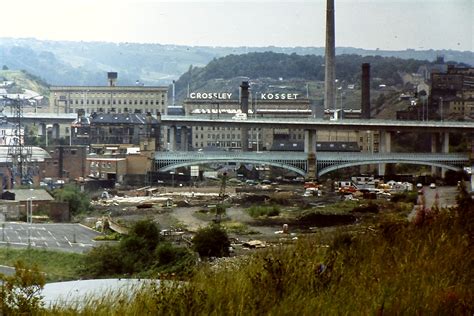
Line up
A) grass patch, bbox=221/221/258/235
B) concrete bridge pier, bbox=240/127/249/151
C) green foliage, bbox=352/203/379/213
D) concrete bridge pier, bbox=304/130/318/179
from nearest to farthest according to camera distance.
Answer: grass patch, bbox=221/221/258/235 < green foliage, bbox=352/203/379/213 < concrete bridge pier, bbox=304/130/318/179 < concrete bridge pier, bbox=240/127/249/151

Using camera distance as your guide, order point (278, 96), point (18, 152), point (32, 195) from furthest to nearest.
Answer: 1. point (278, 96)
2. point (18, 152)
3. point (32, 195)

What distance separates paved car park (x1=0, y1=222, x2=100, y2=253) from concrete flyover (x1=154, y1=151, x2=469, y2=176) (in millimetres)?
2490

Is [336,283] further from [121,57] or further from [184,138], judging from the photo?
[121,57]

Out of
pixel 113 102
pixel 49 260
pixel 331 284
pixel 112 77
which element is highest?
pixel 112 77

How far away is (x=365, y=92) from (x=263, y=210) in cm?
491

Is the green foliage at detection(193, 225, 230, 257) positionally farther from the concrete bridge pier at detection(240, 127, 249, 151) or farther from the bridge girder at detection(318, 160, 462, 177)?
the concrete bridge pier at detection(240, 127, 249, 151)

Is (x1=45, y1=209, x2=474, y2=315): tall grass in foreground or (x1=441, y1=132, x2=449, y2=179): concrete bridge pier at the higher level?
(x1=441, y1=132, x2=449, y2=179): concrete bridge pier

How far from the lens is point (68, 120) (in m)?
10.1

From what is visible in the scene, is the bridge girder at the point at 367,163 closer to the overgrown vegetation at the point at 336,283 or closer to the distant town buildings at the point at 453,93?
the distant town buildings at the point at 453,93

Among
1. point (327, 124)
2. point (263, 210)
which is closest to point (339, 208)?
point (263, 210)

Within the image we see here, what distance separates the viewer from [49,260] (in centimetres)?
522

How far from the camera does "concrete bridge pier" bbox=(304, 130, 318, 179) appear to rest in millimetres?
8594

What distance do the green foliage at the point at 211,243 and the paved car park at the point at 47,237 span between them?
56cm

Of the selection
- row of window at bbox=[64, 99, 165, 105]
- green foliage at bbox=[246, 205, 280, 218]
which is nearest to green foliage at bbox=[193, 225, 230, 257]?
green foliage at bbox=[246, 205, 280, 218]
